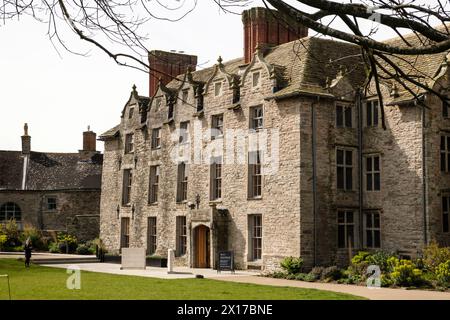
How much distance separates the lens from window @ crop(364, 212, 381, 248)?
91.2 ft

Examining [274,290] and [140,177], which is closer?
[274,290]

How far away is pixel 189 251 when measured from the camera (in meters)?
32.2

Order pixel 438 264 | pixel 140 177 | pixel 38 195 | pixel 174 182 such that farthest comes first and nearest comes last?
pixel 38 195, pixel 140 177, pixel 174 182, pixel 438 264

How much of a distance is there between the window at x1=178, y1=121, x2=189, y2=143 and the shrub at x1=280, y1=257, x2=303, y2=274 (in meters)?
9.99

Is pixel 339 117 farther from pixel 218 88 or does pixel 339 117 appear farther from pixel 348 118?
pixel 218 88

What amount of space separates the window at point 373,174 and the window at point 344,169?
715 millimetres

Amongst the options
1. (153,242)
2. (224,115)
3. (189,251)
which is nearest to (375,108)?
(224,115)

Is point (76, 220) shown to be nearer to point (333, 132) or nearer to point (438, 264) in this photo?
point (333, 132)

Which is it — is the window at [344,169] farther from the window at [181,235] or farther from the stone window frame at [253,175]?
the window at [181,235]

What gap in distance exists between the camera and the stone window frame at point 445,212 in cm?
2660

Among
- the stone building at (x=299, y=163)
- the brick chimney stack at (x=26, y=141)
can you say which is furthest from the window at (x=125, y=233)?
the brick chimney stack at (x=26, y=141)

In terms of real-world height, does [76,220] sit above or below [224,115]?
below

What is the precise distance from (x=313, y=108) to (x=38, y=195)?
32.4 metres

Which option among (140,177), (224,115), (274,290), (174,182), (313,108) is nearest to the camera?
(274,290)
